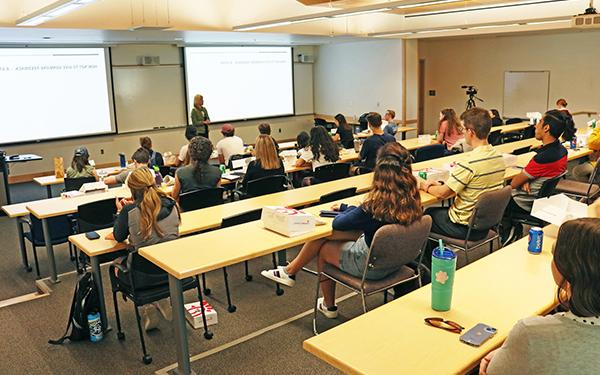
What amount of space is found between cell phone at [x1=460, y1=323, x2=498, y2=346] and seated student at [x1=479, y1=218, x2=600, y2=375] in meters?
0.36

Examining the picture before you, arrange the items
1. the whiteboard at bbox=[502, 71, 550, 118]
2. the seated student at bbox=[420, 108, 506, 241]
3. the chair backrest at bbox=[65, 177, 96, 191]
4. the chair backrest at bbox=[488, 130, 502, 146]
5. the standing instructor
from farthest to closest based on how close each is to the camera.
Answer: the whiteboard at bbox=[502, 71, 550, 118] → the standing instructor → the chair backrest at bbox=[488, 130, 502, 146] → the chair backrest at bbox=[65, 177, 96, 191] → the seated student at bbox=[420, 108, 506, 241]

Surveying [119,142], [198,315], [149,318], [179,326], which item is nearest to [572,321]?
[179,326]

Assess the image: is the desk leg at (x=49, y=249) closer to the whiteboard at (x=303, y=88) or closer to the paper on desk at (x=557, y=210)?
the paper on desk at (x=557, y=210)

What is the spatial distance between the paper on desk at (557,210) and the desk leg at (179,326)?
213 centimetres

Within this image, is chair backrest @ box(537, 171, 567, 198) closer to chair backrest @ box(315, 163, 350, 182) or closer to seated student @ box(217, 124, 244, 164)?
chair backrest @ box(315, 163, 350, 182)

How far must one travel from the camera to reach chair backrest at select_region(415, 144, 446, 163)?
7109mm

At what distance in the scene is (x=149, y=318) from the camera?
403 centimetres

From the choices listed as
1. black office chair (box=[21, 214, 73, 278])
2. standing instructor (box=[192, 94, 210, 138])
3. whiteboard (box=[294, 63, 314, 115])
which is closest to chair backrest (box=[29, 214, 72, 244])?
black office chair (box=[21, 214, 73, 278])

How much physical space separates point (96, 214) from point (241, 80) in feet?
28.2

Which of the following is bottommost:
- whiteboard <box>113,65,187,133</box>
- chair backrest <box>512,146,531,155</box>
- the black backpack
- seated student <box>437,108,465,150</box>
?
the black backpack

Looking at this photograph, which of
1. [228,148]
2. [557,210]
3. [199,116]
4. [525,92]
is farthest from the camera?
[525,92]

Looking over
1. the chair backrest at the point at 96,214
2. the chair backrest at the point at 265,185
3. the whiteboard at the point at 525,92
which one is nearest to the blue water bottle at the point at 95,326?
the chair backrest at the point at 96,214

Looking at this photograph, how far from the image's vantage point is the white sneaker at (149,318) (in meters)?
4.01

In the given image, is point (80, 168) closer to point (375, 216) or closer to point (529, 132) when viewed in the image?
point (375, 216)
